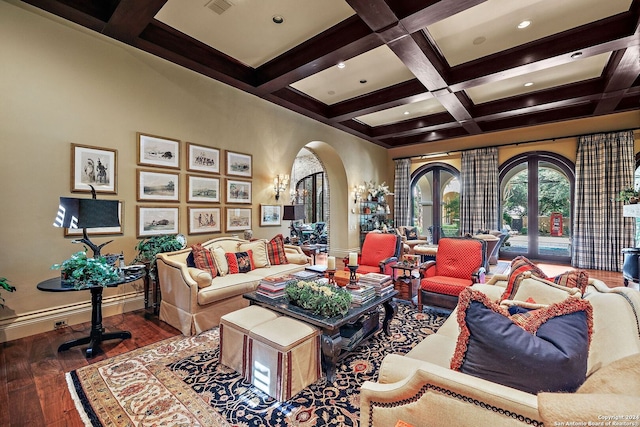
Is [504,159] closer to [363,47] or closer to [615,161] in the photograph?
[615,161]

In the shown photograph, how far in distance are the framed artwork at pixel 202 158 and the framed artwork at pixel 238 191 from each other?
1.13ft

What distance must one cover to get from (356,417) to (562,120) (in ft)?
26.3

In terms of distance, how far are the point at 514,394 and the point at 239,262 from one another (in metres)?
3.54

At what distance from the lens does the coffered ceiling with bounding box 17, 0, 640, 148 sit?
3166mm

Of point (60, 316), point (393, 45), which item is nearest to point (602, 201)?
point (393, 45)

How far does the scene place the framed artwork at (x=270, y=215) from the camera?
5.39 meters

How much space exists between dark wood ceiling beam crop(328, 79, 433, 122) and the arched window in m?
4.19

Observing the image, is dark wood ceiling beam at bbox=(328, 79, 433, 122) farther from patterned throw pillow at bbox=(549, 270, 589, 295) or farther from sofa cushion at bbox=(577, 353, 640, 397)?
sofa cushion at bbox=(577, 353, 640, 397)

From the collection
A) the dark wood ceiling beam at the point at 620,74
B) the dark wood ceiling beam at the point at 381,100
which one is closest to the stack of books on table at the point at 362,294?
the dark wood ceiling beam at the point at 381,100

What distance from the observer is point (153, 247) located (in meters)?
3.67

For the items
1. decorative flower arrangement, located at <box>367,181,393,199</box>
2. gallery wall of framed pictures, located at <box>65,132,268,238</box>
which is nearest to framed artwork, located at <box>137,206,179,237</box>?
gallery wall of framed pictures, located at <box>65,132,268,238</box>

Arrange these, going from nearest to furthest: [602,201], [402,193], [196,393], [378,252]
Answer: [196,393] → [378,252] → [602,201] → [402,193]

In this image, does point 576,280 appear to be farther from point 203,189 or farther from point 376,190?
point 376,190

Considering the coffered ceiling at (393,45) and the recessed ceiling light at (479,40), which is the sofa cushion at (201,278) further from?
the recessed ceiling light at (479,40)
